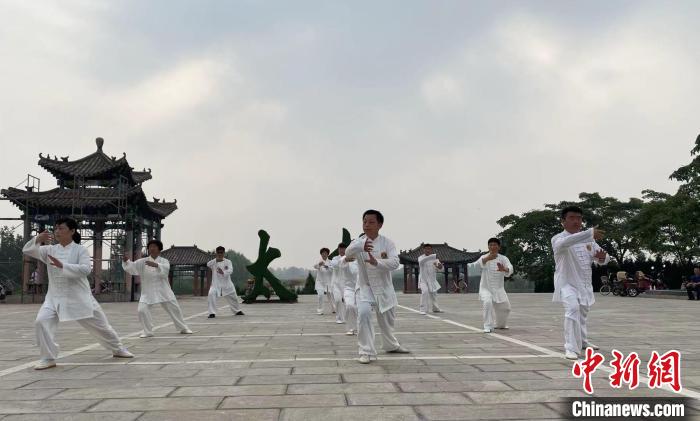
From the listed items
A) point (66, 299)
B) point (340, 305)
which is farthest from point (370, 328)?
point (340, 305)

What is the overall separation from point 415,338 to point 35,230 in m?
24.3

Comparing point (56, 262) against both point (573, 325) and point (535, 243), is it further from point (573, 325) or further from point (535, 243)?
point (535, 243)

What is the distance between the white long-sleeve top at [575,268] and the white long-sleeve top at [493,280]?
8.08 ft

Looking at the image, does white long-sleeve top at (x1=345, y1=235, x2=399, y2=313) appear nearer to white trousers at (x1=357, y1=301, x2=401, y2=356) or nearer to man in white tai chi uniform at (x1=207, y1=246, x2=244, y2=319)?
white trousers at (x1=357, y1=301, x2=401, y2=356)

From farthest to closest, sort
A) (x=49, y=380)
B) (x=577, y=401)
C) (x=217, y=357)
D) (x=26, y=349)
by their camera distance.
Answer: (x=26, y=349) < (x=217, y=357) < (x=49, y=380) < (x=577, y=401)

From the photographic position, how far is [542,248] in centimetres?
3644

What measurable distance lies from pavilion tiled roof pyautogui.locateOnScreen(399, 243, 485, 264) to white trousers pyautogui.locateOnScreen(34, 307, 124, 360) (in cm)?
3216

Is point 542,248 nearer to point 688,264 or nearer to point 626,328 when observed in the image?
point 688,264

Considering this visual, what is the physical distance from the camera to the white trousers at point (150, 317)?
→ 8.29 meters

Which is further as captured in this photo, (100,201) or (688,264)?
(688,264)

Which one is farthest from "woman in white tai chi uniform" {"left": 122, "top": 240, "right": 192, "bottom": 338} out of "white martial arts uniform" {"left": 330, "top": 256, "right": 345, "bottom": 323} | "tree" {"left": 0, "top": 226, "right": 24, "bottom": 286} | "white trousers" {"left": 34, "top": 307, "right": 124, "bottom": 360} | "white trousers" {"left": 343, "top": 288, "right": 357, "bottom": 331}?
A: "tree" {"left": 0, "top": 226, "right": 24, "bottom": 286}

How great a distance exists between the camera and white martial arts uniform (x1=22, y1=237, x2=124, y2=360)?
5367mm

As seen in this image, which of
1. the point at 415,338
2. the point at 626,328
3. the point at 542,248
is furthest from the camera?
the point at 542,248

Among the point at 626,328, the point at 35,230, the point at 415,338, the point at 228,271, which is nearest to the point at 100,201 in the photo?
the point at 35,230
